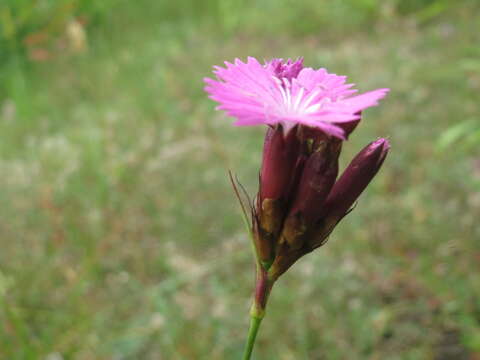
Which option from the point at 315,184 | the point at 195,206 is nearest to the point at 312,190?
the point at 315,184

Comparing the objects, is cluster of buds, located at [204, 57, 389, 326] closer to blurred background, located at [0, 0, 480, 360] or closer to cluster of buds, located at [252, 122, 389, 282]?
cluster of buds, located at [252, 122, 389, 282]

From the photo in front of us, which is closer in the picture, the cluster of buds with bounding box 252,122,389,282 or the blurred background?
the cluster of buds with bounding box 252,122,389,282

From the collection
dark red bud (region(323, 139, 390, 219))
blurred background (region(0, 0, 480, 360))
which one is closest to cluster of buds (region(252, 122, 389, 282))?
dark red bud (region(323, 139, 390, 219))

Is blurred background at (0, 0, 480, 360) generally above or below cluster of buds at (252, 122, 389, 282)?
above

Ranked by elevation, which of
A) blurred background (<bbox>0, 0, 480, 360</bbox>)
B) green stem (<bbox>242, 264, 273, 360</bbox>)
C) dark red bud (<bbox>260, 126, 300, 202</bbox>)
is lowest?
green stem (<bbox>242, 264, 273, 360</bbox>)

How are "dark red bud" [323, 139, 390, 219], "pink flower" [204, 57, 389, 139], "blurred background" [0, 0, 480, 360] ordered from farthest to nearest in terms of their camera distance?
"blurred background" [0, 0, 480, 360] < "dark red bud" [323, 139, 390, 219] < "pink flower" [204, 57, 389, 139]

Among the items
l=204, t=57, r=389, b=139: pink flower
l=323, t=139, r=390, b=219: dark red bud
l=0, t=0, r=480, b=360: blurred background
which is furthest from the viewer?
l=0, t=0, r=480, b=360: blurred background

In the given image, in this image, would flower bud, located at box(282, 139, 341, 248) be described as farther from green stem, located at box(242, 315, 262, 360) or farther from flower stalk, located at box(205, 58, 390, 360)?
green stem, located at box(242, 315, 262, 360)

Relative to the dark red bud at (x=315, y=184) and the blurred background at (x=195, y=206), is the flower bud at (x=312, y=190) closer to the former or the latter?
the dark red bud at (x=315, y=184)
